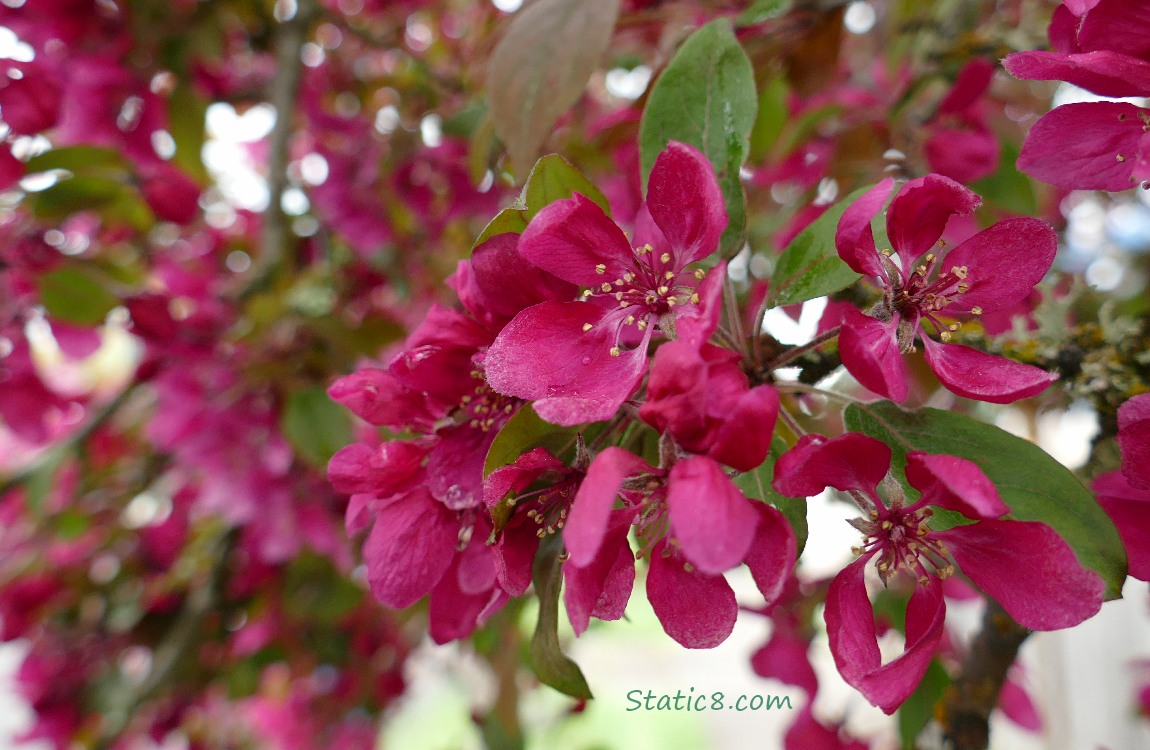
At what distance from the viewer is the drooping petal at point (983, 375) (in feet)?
1.33

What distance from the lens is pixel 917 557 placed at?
46 cm

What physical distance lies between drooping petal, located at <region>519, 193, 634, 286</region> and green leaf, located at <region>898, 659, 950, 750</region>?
569 millimetres

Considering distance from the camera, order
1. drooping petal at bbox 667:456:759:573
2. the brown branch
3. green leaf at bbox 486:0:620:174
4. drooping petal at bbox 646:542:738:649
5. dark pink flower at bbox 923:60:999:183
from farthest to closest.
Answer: dark pink flower at bbox 923:60:999:183 < the brown branch < green leaf at bbox 486:0:620:174 < drooping petal at bbox 646:542:738:649 < drooping petal at bbox 667:456:759:573

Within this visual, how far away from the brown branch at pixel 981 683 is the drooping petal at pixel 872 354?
0.43m

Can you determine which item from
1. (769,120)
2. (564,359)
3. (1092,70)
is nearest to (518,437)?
(564,359)

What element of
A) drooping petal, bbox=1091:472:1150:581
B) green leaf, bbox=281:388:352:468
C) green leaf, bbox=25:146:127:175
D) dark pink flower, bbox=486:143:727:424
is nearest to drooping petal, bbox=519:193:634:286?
dark pink flower, bbox=486:143:727:424

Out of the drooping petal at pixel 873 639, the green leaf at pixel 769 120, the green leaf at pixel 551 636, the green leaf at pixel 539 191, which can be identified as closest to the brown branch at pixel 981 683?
the drooping petal at pixel 873 639

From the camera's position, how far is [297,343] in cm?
124

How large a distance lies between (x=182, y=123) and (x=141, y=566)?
99 centimetres

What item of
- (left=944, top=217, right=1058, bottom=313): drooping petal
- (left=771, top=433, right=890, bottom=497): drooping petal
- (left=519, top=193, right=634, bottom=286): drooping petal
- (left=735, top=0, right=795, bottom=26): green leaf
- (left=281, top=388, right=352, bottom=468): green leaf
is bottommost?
(left=281, top=388, right=352, bottom=468): green leaf

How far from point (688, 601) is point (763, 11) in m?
→ 0.53

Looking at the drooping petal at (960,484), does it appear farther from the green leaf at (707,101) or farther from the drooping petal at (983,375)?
the green leaf at (707,101)

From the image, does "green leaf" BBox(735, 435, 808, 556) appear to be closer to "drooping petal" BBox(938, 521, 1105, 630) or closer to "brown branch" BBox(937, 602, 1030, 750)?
"drooping petal" BBox(938, 521, 1105, 630)

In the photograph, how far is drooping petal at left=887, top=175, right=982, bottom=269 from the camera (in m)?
0.43
